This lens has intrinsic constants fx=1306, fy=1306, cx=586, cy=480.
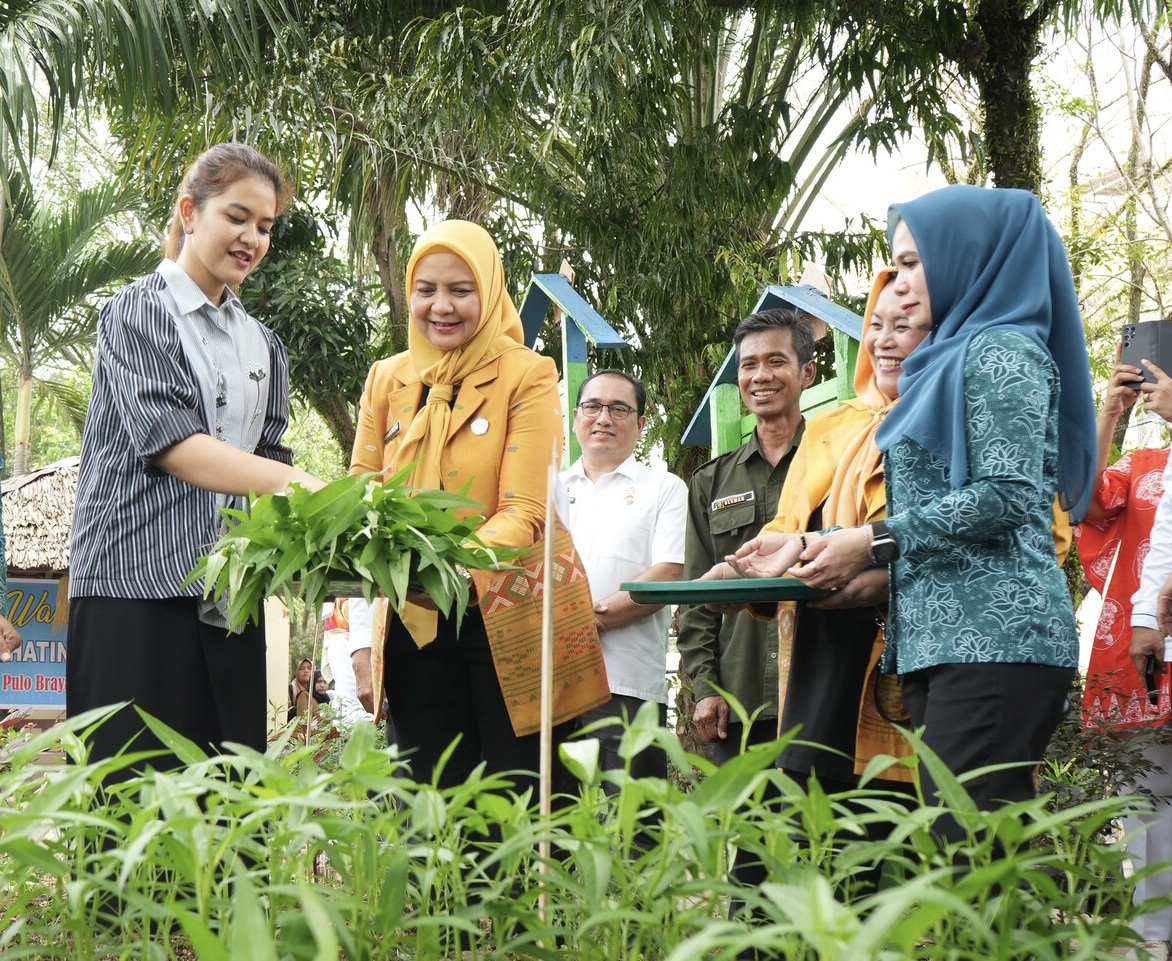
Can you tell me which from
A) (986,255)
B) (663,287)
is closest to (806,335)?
(986,255)

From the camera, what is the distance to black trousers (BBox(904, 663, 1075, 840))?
6.70ft

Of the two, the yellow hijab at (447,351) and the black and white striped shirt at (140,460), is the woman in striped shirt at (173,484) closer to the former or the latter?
the black and white striped shirt at (140,460)

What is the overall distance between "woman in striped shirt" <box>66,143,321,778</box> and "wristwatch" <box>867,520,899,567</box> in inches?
39.5

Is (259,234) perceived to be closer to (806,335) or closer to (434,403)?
(434,403)

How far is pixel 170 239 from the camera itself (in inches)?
113

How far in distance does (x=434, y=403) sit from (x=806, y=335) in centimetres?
153

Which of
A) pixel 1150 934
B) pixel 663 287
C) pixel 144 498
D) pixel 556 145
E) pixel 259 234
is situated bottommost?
pixel 1150 934

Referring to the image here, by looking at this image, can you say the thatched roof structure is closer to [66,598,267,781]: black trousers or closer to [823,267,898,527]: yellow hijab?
[66,598,267,781]: black trousers

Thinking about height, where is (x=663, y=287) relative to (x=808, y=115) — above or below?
below

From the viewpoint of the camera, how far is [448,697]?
9.62ft

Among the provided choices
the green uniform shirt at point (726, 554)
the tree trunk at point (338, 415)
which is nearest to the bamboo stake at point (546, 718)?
the green uniform shirt at point (726, 554)

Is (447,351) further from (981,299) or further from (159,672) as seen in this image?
(981,299)

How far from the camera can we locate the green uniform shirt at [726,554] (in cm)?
377

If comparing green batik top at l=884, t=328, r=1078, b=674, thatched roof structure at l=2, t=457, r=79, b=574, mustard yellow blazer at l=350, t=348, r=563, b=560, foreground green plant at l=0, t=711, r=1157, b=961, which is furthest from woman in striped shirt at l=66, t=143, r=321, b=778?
thatched roof structure at l=2, t=457, r=79, b=574
